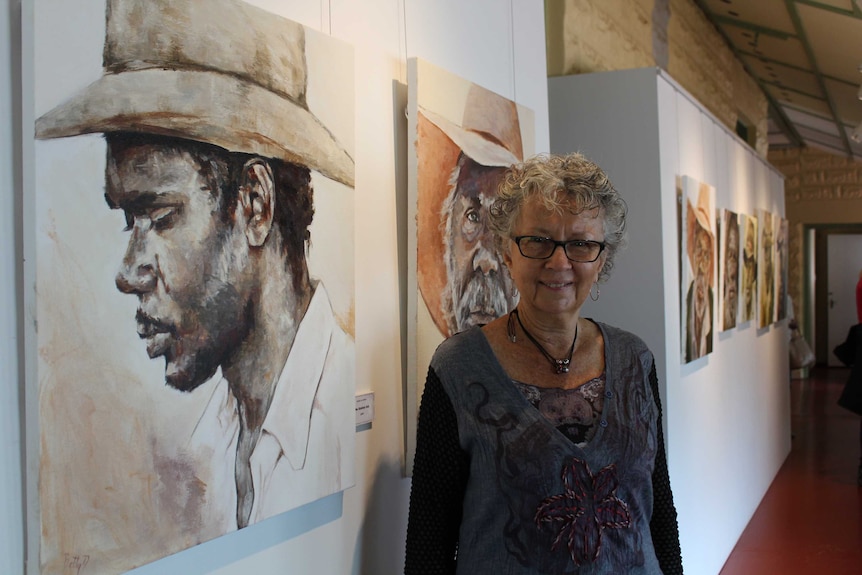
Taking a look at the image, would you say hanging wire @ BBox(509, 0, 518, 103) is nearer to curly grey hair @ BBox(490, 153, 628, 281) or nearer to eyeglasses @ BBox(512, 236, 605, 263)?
curly grey hair @ BBox(490, 153, 628, 281)

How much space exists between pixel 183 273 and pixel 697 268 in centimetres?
379

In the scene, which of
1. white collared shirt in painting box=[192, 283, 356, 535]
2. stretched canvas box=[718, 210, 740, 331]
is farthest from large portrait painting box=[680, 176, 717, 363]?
white collared shirt in painting box=[192, 283, 356, 535]

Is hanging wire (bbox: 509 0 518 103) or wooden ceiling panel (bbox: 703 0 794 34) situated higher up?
wooden ceiling panel (bbox: 703 0 794 34)

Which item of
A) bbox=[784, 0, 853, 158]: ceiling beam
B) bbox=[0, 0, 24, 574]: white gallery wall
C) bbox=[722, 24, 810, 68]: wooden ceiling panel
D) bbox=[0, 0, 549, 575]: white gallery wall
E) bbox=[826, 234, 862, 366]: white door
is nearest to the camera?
bbox=[0, 0, 24, 574]: white gallery wall

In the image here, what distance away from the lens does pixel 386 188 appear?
2211 mm

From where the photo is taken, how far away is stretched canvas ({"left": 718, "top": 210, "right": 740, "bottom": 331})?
541 centimetres

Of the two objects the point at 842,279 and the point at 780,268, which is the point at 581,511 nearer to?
the point at 780,268

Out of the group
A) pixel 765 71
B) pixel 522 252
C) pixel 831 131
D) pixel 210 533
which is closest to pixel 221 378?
pixel 210 533

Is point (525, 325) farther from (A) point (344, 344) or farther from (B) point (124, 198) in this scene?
(B) point (124, 198)

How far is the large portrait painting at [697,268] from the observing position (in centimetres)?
439

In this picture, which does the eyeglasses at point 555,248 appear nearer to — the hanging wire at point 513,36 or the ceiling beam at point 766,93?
the hanging wire at point 513,36

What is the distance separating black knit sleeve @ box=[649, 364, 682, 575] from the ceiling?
14.7ft

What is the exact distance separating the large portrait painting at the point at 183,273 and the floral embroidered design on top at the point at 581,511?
0.50 metres

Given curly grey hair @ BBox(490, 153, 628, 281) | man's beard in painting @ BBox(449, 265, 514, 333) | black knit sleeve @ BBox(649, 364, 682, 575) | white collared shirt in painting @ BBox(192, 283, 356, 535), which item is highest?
curly grey hair @ BBox(490, 153, 628, 281)
